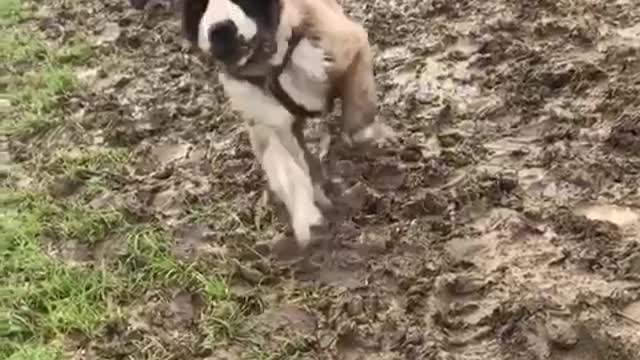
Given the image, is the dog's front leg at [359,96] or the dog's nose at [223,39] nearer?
the dog's nose at [223,39]

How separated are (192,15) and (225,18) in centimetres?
17

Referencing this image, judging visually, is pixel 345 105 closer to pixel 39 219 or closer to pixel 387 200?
pixel 387 200

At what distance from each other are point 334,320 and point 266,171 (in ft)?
2.03

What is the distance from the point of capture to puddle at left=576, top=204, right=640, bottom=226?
419 centimetres

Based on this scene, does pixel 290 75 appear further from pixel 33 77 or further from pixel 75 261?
pixel 33 77

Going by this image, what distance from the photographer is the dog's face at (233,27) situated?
12.8ft

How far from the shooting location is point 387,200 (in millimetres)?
4527

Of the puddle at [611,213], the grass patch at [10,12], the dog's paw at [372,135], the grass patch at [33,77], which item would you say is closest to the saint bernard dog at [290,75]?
the dog's paw at [372,135]

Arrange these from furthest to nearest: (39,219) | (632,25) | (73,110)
→ 1. (73,110)
2. (632,25)
3. (39,219)

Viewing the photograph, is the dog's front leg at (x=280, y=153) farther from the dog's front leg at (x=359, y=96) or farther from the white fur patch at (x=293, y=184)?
the dog's front leg at (x=359, y=96)

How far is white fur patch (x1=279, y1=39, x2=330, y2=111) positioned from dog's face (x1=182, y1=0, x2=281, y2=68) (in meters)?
0.15

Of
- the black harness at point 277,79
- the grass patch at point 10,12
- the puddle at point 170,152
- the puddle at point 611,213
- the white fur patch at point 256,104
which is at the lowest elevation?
the grass patch at point 10,12

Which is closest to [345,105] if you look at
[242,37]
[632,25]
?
[242,37]

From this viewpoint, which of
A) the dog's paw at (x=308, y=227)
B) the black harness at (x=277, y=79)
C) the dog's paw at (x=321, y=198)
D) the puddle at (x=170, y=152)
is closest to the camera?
the black harness at (x=277, y=79)
